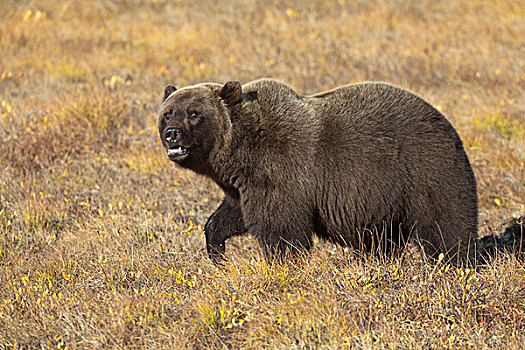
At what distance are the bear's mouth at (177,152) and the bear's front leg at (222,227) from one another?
62 cm

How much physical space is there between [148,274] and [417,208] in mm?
2307

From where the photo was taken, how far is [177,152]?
4898 mm

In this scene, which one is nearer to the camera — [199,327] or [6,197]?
[199,327]

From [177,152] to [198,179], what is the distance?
108 inches

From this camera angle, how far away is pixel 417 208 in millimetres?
4941

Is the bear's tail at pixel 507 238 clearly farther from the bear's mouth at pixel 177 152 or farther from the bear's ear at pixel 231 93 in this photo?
the bear's mouth at pixel 177 152

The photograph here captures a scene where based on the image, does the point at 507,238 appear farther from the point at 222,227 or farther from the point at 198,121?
the point at 198,121

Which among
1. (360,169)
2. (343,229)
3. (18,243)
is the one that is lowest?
(18,243)

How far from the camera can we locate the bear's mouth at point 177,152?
490 centimetres

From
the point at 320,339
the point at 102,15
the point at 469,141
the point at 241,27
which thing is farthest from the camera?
the point at 102,15

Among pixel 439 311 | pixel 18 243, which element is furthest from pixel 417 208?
pixel 18 243

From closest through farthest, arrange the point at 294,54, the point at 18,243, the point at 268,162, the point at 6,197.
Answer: the point at 268,162 → the point at 18,243 → the point at 6,197 → the point at 294,54

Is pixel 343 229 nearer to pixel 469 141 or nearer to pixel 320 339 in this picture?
pixel 320 339

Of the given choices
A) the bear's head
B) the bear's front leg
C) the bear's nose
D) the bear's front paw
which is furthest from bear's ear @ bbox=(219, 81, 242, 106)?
the bear's front paw
